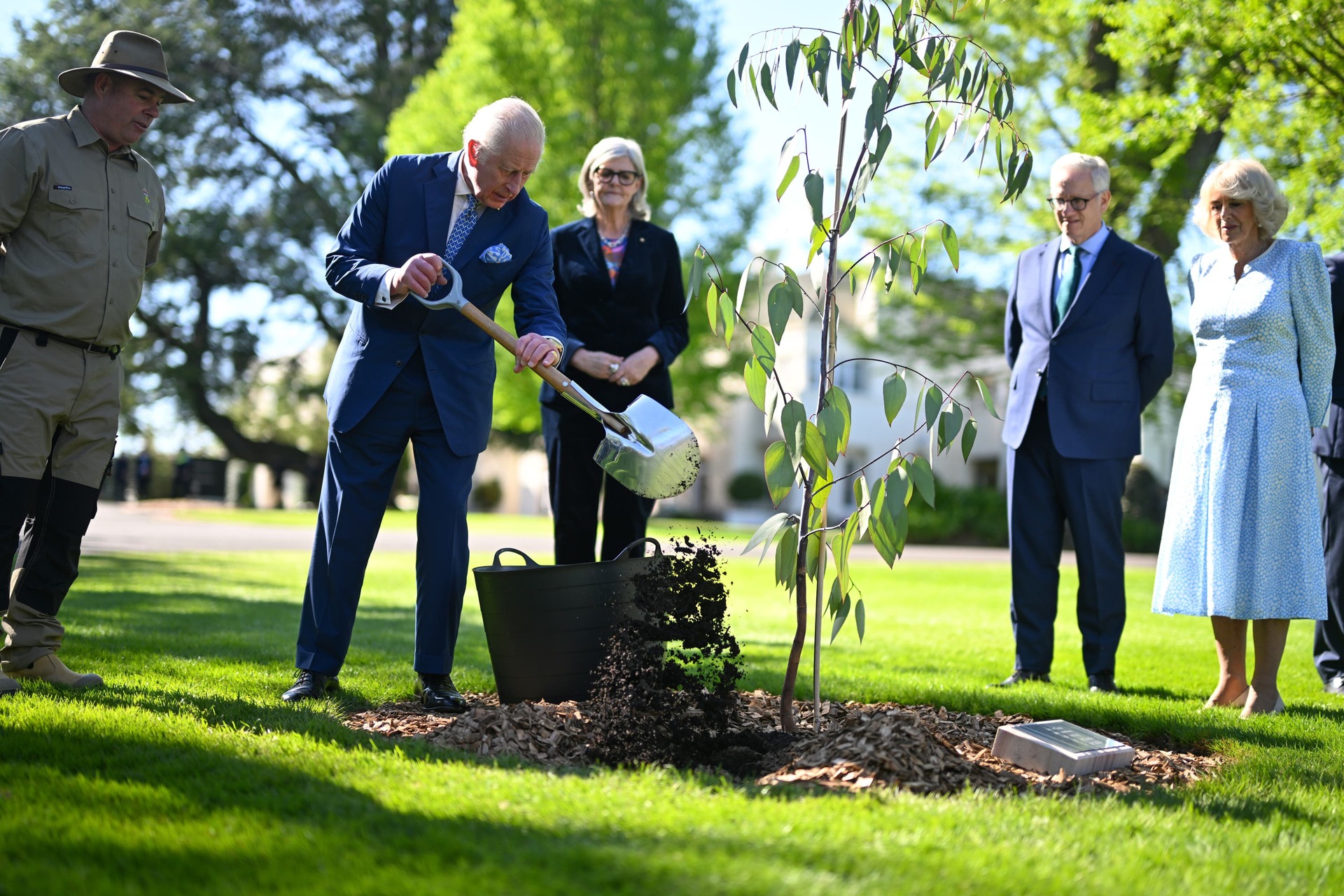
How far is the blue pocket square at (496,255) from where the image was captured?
13.5 ft

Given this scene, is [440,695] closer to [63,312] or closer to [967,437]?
[63,312]

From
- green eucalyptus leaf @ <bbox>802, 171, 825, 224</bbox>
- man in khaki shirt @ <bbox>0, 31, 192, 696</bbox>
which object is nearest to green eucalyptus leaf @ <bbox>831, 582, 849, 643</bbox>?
green eucalyptus leaf @ <bbox>802, 171, 825, 224</bbox>

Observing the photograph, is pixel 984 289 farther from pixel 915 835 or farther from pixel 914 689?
pixel 915 835

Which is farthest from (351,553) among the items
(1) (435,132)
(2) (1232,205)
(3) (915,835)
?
(1) (435,132)

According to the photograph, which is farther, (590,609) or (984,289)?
(984,289)

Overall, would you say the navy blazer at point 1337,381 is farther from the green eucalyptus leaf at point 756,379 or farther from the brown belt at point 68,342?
the brown belt at point 68,342

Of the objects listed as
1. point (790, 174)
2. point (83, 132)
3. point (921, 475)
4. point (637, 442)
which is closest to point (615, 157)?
point (637, 442)

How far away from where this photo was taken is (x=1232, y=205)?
15.5 feet

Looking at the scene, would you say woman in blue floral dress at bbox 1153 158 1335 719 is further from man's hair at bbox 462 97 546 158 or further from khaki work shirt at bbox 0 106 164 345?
khaki work shirt at bbox 0 106 164 345

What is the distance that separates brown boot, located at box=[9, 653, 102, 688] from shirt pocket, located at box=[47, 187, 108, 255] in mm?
1485

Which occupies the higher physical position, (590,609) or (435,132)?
(435,132)

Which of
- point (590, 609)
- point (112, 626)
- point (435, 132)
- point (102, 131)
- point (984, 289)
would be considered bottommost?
point (112, 626)

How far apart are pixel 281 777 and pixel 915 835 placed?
1519mm

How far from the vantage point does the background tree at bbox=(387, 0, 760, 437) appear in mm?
18984
